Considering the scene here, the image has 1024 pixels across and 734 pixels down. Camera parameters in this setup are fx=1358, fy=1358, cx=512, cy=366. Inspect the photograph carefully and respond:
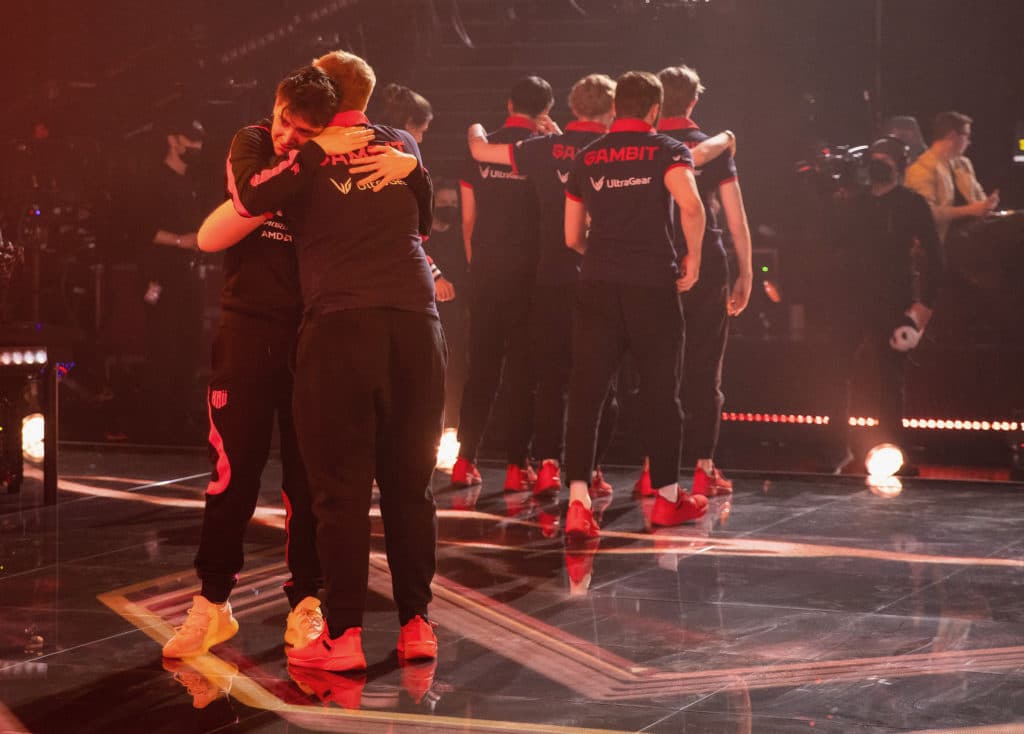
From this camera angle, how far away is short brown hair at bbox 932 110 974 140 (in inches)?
301

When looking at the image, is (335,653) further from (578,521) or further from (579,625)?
(578,521)

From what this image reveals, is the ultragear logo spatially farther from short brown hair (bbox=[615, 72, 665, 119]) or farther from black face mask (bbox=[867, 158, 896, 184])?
black face mask (bbox=[867, 158, 896, 184])

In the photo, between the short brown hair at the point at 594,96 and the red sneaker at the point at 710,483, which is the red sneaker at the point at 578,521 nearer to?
the red sneaker at the point at 710,483

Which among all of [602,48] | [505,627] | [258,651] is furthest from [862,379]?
[258,651]

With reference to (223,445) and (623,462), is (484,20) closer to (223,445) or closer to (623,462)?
(623,462)

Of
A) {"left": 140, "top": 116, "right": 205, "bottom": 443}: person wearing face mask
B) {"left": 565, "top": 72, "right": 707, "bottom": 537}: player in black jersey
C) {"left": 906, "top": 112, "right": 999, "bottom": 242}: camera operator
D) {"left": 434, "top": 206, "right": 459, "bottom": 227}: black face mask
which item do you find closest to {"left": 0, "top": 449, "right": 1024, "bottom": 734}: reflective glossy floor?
{"left": 565, "top": 72, "right": 707, "bottom": 537}: player in black jersey

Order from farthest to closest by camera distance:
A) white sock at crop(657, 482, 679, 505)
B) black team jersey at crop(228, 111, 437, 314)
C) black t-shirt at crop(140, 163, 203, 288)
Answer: black t-shirt at crop(140, 163, 203, 288) → white sock at crop(657, 482, 679, 505) → black team jersey at crop(228, 111, 437, 314)

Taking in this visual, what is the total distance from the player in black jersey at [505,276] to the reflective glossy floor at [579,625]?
43cm

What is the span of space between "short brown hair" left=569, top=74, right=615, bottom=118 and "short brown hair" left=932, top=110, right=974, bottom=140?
277 centimetres

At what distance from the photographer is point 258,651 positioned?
3492mm

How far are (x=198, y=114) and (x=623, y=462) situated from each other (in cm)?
438

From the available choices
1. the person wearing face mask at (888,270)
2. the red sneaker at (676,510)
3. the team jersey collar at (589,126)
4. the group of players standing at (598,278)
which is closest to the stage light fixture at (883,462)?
the person wearing face mask at (888,270)

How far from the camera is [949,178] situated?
7.66m

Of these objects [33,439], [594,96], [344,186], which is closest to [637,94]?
[594,96]
